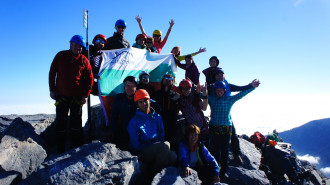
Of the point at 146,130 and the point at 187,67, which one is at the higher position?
the point at 187,67

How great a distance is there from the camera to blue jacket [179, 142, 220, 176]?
530 cm

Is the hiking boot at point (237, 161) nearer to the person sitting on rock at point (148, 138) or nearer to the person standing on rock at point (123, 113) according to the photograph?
the person sitting on rock at point (148, 138)

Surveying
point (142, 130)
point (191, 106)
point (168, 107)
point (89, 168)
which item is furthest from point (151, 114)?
point (89, 168)

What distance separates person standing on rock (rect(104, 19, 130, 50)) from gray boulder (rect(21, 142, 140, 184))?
5.53m

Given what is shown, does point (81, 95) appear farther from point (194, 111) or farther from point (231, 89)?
point (231, 89)

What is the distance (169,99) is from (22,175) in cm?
482

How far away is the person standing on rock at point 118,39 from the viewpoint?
9305 millimetres

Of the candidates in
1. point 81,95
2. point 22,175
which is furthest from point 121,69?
point 22,175

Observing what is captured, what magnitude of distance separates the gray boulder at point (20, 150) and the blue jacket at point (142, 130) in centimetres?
295

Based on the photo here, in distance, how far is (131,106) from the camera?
20.7 feet

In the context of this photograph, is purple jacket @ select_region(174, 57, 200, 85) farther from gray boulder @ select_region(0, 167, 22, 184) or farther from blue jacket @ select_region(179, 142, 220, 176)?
gray boulder @ select_region(0, 167, 22, 184)

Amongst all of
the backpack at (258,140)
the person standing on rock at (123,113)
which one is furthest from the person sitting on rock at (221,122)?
the backpack at (258,140)

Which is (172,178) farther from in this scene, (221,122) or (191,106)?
(221,122)

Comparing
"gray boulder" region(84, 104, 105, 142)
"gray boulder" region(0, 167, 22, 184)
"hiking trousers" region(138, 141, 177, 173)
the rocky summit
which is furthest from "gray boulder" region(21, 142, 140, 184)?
"gray boulder" region(84, 104, 105, 142)
